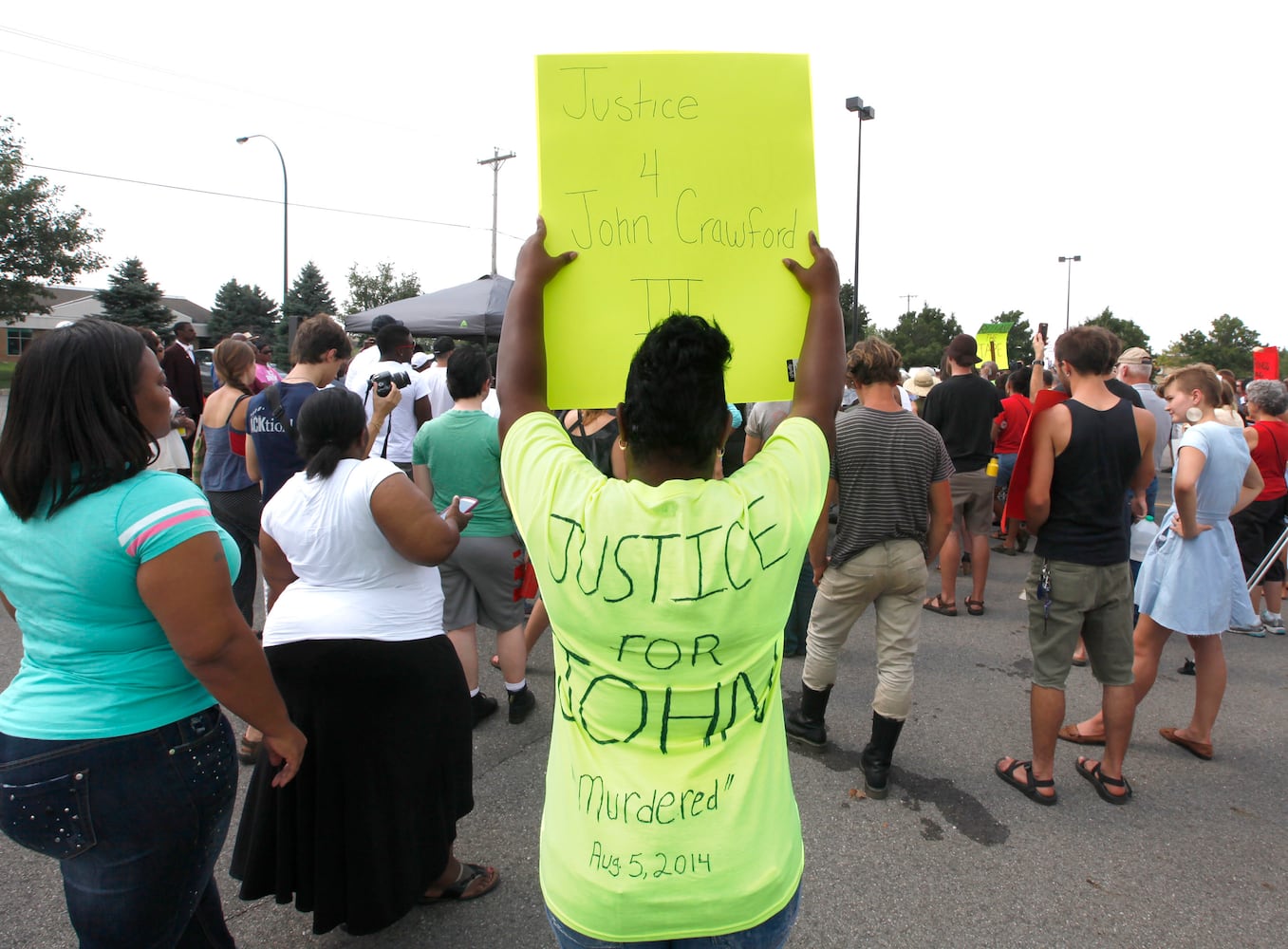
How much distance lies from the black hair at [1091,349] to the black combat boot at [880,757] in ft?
5.61

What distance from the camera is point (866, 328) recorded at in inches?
1650

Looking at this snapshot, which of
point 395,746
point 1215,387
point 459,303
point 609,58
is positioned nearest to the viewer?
point 609,58

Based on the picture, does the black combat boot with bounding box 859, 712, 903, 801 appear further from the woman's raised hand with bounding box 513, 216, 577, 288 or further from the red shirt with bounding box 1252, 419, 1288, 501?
the red shirt with bounding box 1252, 419, 1288, 501

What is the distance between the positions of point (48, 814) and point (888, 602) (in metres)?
3.02

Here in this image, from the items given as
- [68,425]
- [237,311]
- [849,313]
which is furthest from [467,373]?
[237,311]

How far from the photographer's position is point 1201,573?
376cm

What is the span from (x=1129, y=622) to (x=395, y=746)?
2.98m

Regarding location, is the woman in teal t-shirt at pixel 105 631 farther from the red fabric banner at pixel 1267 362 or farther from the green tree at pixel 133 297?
the green tree at pixel 133 297

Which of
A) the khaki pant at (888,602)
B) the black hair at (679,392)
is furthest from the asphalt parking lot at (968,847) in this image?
the black hair at (679,392)

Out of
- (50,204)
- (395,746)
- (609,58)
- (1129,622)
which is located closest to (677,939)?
(395,746)

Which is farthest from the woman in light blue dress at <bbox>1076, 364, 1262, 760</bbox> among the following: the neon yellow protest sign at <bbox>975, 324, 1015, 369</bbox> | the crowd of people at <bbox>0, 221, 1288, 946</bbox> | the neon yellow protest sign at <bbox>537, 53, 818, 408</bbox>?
the neon yellow protest sign at <bbox>975, 324, 1015, 369</bbox>

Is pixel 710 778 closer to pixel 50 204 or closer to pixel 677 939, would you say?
pixel 677 939

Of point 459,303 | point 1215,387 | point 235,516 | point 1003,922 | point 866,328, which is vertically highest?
point 866,328

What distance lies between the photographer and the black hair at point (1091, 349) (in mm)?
3262
